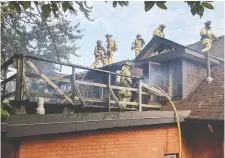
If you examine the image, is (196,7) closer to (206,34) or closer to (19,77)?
(19,77)

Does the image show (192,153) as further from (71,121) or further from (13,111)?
(13,111)

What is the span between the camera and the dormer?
898 cm

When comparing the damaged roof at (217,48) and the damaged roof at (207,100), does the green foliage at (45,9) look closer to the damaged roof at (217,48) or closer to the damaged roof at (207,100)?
the damaged roof at (207,100)

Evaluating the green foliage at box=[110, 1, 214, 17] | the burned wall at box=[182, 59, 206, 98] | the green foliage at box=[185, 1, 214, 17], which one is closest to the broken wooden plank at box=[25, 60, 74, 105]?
the green foliage at box=[110, 1, 214, 17]

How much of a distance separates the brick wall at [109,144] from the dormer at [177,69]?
2937 millimetres

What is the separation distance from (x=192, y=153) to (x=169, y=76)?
353 centimetres

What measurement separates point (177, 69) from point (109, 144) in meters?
5.14

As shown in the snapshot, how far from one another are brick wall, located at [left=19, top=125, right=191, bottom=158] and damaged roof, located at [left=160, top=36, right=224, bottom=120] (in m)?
0.96

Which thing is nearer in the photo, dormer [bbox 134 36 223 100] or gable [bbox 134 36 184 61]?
dormer [bbox 134 36 223 100]

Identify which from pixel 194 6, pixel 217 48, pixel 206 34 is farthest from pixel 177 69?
pixel 194 6

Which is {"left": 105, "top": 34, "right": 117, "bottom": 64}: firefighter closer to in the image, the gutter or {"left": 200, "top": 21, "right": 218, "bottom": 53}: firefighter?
{"left": 200, "top": 21, "right": 218, "bottom": 53}: firefighter

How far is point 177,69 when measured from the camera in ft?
30.5

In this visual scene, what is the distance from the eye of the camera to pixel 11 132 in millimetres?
3949

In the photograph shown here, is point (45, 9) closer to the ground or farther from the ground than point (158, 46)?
closer to the ground
